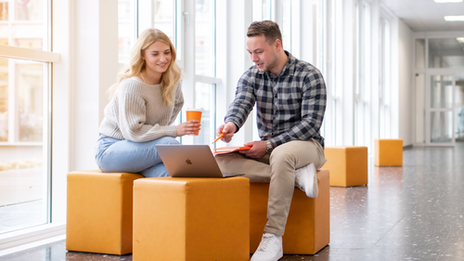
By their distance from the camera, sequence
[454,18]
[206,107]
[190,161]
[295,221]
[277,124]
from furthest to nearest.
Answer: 1. [454,18]
2. [206,107]
3. [277,124]
4. [295,221]
5. [190,161]

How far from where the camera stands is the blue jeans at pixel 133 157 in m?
2.49

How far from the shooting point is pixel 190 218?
1950 millimetres

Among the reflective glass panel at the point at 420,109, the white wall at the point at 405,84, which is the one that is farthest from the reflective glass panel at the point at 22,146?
the reflective glass panel at the point at 420,109

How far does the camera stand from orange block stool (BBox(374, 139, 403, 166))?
324 inches

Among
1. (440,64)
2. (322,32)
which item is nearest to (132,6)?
(322,32)

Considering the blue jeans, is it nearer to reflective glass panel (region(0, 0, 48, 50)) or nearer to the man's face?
the man's face

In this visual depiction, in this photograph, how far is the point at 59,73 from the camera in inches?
125

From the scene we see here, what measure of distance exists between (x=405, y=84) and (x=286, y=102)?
13.2 metres

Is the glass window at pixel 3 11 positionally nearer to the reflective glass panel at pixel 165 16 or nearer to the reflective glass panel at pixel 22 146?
the reflective glass panel at pixel 22 146

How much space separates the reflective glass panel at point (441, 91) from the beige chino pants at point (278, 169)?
14520mm

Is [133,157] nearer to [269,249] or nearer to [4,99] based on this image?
[269,249]

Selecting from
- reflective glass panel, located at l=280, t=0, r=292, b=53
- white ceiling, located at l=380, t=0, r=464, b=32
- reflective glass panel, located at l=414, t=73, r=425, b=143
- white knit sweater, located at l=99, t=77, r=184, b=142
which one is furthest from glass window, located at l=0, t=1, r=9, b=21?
reflective glass panel, located at l=414, t=73, r=425, b=143

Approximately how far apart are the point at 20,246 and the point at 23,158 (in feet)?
1.99

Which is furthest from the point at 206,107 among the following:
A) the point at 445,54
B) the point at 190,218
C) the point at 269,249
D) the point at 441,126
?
the point at 445,54
